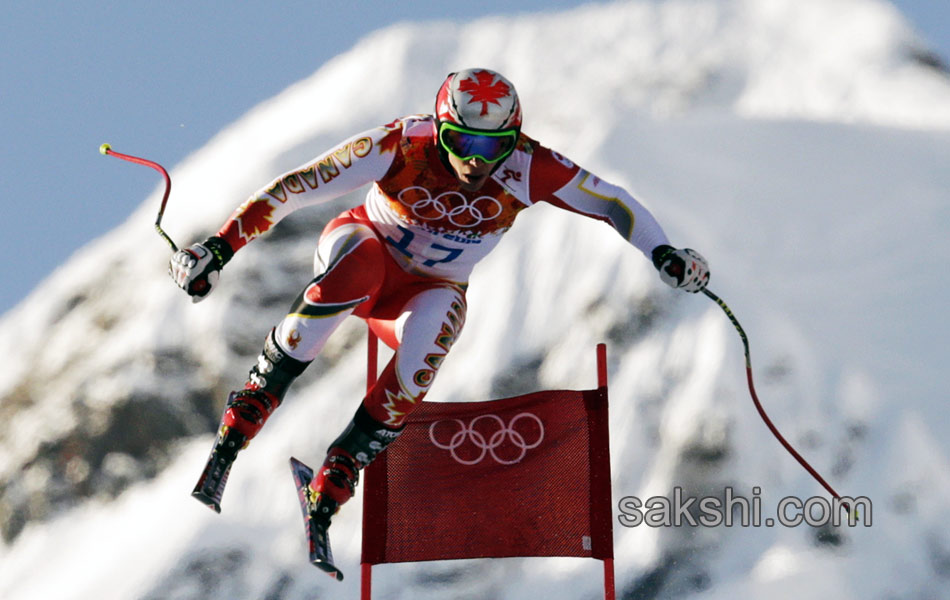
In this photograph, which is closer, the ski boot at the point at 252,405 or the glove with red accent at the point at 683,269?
the ski boot at the point at 252,405

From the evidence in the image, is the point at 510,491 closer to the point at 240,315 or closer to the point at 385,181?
the point at 385,181

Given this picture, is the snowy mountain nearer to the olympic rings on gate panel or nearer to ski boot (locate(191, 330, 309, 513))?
the olympic rings on gate panel

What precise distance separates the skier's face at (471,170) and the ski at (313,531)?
1.52 m

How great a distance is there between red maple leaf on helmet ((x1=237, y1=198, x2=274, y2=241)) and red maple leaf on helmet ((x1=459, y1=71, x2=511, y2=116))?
997 millimetres

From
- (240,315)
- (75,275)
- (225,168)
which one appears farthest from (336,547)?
(225,168)

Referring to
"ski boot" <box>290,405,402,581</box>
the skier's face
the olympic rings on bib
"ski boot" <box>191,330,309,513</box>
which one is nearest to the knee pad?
"ski boot" <box>191,330,309,513</box>

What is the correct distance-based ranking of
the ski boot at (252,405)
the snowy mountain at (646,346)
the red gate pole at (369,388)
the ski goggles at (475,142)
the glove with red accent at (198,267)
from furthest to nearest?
the snowy mountain at (646,346)
the red gate pole at (369,388)
the ski boot at (252,405)
the ski goggles at (475,142)
the glove with red accent at (198,267)

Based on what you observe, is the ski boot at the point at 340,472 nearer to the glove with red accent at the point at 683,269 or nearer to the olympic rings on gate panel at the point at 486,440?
the olympic rings on gate panel at the point at 486,440

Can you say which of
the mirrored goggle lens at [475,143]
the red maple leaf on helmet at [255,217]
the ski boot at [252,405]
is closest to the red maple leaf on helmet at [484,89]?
the mirrored goggle lens at [475,143]

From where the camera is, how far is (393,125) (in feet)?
23.0

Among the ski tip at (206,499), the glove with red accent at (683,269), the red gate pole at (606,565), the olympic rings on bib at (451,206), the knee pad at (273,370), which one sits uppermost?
the olympic rings on bib at (451,206)

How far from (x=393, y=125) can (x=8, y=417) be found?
18.9m

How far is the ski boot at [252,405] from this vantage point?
6.85 metres

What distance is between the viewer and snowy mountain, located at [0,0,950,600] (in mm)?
20328
